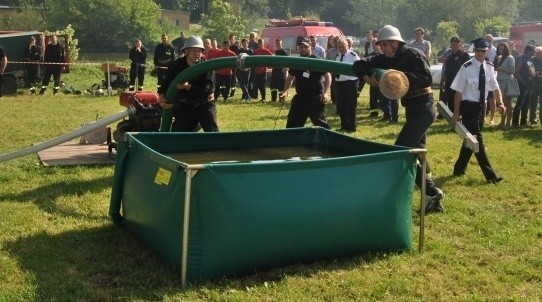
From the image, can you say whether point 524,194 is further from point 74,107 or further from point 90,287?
point 74,107

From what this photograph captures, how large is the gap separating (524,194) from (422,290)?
4149 mm

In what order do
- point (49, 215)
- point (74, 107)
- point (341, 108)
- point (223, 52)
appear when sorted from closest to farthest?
Result: point (49, 215) < point (341, 108) < point (74, 107) < point (223, 52)

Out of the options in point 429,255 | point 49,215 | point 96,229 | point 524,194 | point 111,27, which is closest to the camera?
point 429,255

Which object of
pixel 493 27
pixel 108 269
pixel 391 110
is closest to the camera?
pixel 108 269

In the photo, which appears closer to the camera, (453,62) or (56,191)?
(56,191)

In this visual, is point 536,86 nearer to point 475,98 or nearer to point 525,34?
point 475,98

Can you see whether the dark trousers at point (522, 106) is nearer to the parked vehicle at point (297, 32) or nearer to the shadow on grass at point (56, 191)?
the shadow on grass at point (56, 191)

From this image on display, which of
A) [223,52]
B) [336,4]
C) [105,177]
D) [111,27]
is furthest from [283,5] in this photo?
[105,177]

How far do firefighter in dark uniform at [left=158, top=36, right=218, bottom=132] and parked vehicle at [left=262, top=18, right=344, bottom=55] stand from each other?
64.0 ft

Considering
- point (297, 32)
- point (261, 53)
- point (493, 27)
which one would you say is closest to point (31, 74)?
point (261, 53)

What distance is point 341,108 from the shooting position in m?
14.8

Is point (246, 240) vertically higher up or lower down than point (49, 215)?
higher up

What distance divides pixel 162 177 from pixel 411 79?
294 centimetres

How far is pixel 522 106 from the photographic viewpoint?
15.9 metres
